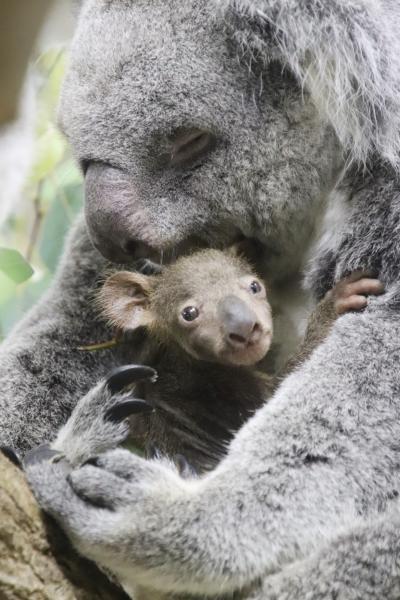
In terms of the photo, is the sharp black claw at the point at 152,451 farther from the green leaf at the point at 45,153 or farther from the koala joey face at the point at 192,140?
the green leaf at the point at 45,153

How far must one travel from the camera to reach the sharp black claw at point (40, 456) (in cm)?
238

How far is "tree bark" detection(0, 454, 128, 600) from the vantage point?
2.00 metres

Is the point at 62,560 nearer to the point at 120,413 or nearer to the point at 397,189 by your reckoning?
the point at 120,413

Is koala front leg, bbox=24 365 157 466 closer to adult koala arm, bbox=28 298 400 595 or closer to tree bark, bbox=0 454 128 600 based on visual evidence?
adult koala arm, bbox=28 298 400 595

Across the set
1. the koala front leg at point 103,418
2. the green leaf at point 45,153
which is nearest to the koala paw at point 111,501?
the koala front leg at point 103,418

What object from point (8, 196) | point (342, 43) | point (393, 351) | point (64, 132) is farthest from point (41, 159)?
point (393, 351)

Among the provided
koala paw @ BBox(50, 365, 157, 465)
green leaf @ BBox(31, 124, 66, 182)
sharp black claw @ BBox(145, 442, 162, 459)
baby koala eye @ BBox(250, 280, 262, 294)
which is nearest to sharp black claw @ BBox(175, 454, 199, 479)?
sharp black claw @ BBox(145, 442, 162, 459)

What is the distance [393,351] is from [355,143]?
0.77 metres

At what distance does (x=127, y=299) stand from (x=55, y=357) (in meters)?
0.53

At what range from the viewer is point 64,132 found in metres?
3.28

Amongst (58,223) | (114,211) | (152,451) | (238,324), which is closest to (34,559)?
(152,451)

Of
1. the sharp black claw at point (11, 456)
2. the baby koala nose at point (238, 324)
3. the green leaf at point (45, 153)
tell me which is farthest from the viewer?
the green leaf at point (45, 153)

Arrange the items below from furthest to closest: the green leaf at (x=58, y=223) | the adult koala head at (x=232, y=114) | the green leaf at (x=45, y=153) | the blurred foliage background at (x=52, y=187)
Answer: the green leaf at (x=45, y=153)
the green leaf at (x=58, y=223)
the blurred foliage background at (x=52, y=187)
the adult koala head at (x=232, y=114)

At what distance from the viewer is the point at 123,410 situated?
8.62 ft
